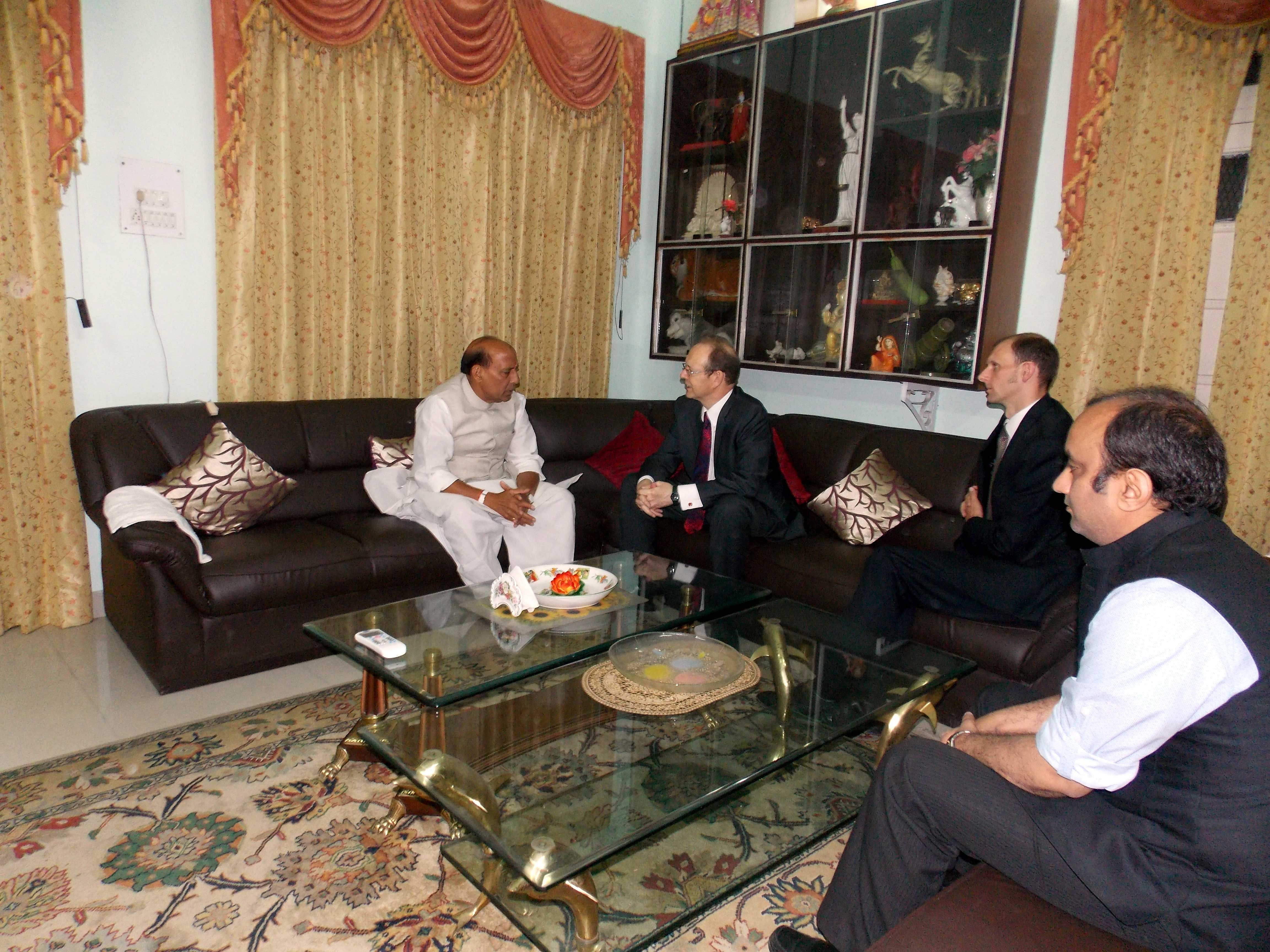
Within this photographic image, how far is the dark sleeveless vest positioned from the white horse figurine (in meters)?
2.67

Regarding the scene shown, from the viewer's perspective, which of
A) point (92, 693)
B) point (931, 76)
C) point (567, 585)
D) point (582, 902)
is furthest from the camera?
point (931, 76)

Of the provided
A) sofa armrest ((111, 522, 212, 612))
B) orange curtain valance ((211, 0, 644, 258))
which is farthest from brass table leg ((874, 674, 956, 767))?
orange curtain valance ((211, 0, 644, 258))

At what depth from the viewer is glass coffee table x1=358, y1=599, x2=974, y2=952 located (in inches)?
58.7

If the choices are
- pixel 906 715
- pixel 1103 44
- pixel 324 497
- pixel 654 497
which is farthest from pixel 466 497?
pixel 1103 44

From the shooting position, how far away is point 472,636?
2.13m

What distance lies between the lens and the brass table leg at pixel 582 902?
1446 millimetres

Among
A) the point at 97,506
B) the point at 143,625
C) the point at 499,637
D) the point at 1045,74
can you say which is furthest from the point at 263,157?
the point at 1045,74

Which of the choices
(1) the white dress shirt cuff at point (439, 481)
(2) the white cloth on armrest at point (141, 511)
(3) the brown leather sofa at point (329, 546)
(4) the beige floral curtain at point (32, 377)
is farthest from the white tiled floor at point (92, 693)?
(1) the white dress shirt cuff at point (439, 481)

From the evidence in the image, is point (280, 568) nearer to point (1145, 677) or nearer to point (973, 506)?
point (973, 506)

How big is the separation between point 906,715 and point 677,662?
1.89ft

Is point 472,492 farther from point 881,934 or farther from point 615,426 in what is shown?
point 881,934

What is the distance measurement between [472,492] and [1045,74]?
283 cm

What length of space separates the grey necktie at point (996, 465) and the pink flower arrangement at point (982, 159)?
1.18 metres

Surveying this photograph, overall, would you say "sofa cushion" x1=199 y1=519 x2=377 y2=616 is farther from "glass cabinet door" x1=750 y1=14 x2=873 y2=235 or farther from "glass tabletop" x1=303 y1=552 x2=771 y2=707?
"glass cabinet door" x1=750 y1=14 x2=873 y2=235
